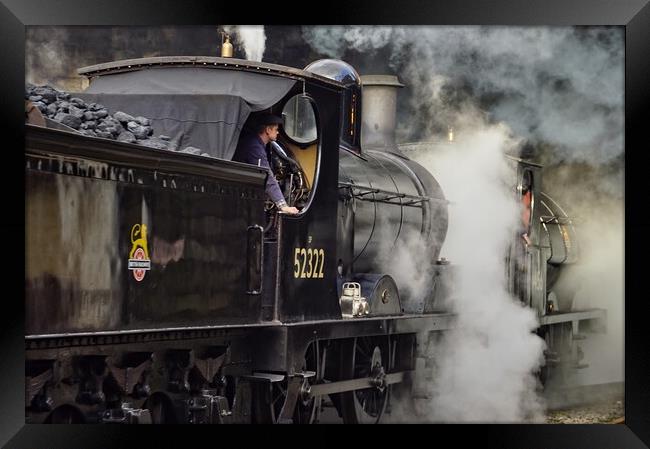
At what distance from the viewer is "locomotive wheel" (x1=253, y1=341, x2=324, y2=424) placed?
7.72 meters

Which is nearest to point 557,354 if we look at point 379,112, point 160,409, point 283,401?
point 379,112

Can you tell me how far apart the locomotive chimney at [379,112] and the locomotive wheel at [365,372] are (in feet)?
8.29

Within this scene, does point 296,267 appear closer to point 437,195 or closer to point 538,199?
point 437,195

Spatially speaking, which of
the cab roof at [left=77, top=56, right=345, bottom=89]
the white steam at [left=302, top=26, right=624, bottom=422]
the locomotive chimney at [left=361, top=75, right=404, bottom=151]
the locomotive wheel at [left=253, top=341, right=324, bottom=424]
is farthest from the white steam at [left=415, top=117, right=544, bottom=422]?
the cab roof at [left=77, top=56, right=345, bottom=89]

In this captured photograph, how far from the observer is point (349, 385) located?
9.07 metres

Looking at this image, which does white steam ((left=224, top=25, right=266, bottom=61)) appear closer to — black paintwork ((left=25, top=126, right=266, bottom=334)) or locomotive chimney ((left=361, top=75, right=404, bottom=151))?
locomotive chimney ((left=361, top=75, right=404, bottom=151))

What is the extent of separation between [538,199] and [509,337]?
1.84m

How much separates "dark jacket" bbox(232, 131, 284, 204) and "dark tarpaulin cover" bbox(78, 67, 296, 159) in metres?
0.24

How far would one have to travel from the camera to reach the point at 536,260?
1284 cm

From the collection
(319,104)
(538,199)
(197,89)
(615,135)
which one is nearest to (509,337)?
(538,199)

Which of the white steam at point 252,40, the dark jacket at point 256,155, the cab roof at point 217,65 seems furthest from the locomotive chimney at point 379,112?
the dark jacket at point 256,155

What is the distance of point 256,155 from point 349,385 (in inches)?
92.6
